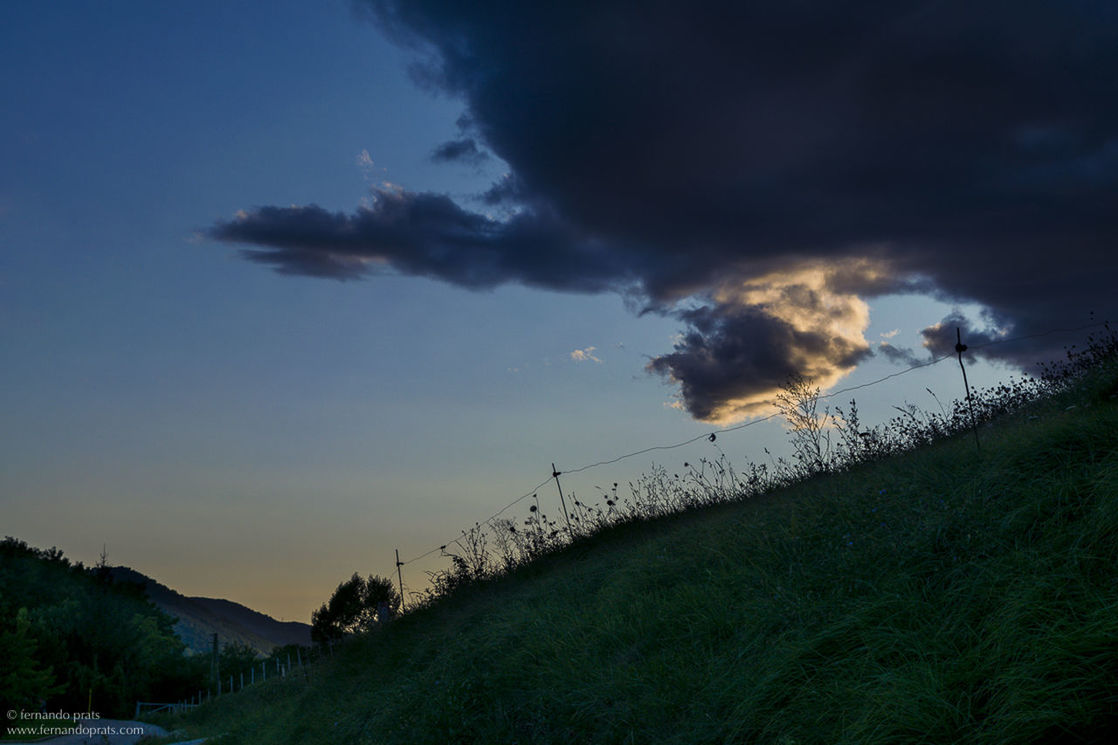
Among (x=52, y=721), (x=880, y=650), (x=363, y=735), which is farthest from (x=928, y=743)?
(x=52, y=721)

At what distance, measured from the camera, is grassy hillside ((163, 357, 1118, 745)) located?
348 centimetres

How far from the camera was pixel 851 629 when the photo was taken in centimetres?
451

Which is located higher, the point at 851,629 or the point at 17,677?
the point at 17,677

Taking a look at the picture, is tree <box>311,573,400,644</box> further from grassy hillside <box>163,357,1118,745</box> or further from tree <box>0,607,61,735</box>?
grassy hillside <box>163,357,1118,745</box>

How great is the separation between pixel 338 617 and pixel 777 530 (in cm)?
4521

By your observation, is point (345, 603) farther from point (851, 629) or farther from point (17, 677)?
point (851, 629)

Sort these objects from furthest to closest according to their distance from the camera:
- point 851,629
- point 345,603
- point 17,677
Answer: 1. point 345,603
2. point 17,677
3. point 851,629

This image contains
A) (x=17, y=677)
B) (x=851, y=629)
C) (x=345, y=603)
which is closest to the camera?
(x=851, y=629)

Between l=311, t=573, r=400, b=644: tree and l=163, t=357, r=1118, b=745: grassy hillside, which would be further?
l=311, t=573, r=400, b=644: tree

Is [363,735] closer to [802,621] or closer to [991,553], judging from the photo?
[802,621]

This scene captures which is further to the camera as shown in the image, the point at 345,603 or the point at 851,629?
the point at 345,603

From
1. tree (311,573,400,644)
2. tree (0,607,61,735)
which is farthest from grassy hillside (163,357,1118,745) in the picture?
tree (311,573,400,644)

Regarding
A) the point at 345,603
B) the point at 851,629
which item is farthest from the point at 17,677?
the point at 345,603

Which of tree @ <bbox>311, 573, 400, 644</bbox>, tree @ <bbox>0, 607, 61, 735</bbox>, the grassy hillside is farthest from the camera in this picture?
tree @ <bbox>311, 573, 400, 644</bbox>
